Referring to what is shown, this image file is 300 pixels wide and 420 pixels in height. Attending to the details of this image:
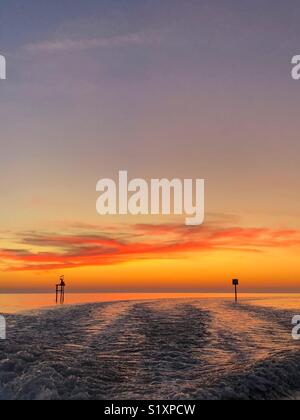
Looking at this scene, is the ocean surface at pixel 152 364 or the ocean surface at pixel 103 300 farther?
the ocean surface at pixel 103 300

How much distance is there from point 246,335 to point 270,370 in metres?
11.5

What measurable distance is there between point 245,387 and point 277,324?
22.0 m

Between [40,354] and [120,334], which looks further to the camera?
[120,334]

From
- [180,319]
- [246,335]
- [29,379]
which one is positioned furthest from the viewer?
[180,319]

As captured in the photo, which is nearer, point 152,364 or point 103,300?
point 152,364

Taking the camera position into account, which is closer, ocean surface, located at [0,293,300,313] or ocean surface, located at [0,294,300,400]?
ocean surface, located at [0,294,300,400]

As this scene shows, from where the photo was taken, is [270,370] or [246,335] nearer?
[270,370]
